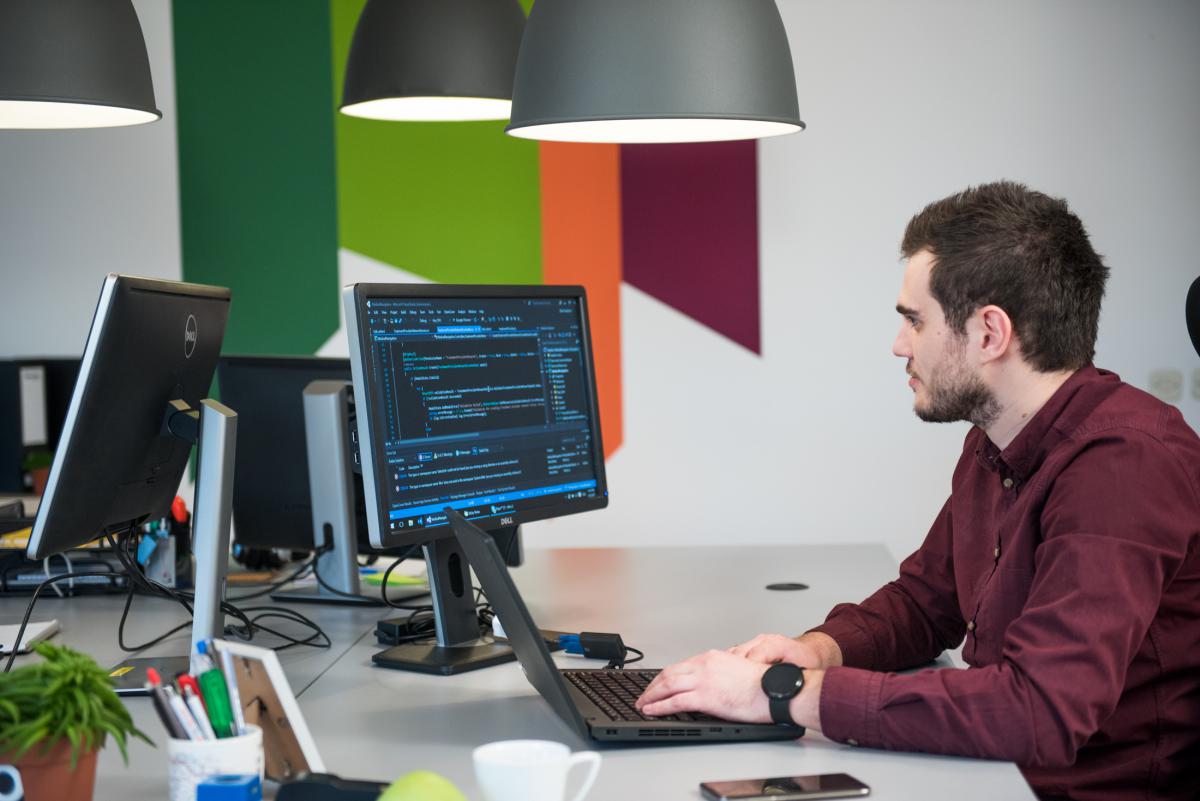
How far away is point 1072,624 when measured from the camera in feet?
4.55

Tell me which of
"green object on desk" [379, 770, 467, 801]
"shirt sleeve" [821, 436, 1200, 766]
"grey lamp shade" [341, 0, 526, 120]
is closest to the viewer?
"green object on desk" [379, 770, 467, 801]

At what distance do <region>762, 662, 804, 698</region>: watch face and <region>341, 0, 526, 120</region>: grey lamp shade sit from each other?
155 cm

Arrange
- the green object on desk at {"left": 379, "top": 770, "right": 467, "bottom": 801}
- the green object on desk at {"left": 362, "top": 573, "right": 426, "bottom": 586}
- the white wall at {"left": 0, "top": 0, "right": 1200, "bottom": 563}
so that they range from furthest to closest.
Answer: the white wall at {"left": 0, "top": 0, "right": 1200, "bottom": 563} → the green object on desk at {"left": 362, "top": 573, "right": 426, "bottom": 586} → the green object on desk at {"left": 379, "top": 770, "right": 467, "bottom": 801}

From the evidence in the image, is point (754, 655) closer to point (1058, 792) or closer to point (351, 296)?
point (1058, 792)

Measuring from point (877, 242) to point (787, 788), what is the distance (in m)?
3.19

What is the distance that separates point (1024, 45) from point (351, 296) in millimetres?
3115

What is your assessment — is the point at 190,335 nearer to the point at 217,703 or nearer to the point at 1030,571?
the point at 217,703

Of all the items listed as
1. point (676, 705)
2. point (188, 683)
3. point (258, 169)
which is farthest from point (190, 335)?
point (258, 169)

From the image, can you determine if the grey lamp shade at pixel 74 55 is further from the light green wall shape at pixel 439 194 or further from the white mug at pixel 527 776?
the light green wall shape at pixel 439 194

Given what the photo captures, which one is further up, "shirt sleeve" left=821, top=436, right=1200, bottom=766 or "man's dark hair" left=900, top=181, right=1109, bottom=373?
"man's dark hair" left=900, top=181, right=1109, bottom=373

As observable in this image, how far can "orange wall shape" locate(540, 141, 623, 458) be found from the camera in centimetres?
434

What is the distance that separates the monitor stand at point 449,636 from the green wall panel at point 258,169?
2698 mm

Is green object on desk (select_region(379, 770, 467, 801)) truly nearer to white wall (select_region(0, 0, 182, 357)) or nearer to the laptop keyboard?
the laptop keyboard

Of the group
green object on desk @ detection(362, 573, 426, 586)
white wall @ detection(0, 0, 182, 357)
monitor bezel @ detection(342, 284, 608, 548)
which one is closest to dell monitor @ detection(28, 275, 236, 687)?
monitor bezel @ detection(342, 284, 608, 548)
